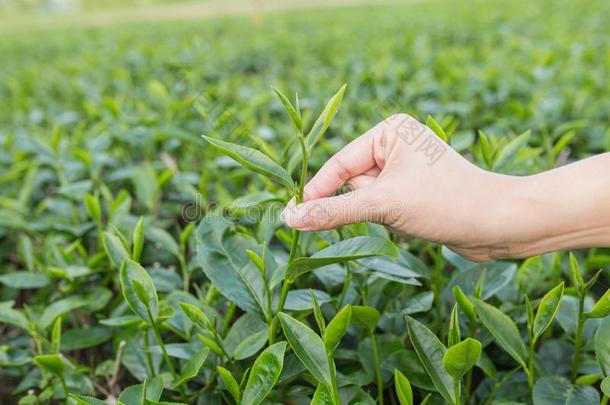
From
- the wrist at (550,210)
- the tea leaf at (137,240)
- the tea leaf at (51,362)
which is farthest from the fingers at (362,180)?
the tea leaf at (51,362)

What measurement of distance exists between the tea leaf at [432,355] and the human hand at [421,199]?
7.1 inches

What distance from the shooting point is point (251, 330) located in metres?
1.20

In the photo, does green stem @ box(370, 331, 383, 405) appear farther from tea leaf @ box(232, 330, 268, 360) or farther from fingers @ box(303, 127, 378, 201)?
fingers @ box(303, 127, 378, 201)

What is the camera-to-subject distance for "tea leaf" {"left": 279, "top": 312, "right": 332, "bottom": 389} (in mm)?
971

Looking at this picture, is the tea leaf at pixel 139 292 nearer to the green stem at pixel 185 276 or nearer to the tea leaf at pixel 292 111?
the green stem at pixel 185 276

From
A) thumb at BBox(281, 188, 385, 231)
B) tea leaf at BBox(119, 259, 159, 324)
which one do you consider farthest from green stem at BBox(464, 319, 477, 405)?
tea leaf at BBox(119, 259, 159, 324)

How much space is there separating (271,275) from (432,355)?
382 mm

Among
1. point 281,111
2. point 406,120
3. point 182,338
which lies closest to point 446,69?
point 281,111

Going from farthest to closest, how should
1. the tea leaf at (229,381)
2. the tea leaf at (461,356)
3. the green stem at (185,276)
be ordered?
the green stem at (185,276)
the tea leaf at (229,381)
the tea leaf at (461,356)

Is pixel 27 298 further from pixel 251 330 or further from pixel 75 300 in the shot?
pixel 251 330

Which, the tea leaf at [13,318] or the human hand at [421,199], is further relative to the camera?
the tea leaf at [13,318]

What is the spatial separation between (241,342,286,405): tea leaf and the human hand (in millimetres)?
229

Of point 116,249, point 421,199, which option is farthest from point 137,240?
point 421,199

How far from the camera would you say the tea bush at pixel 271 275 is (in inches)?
41.3
